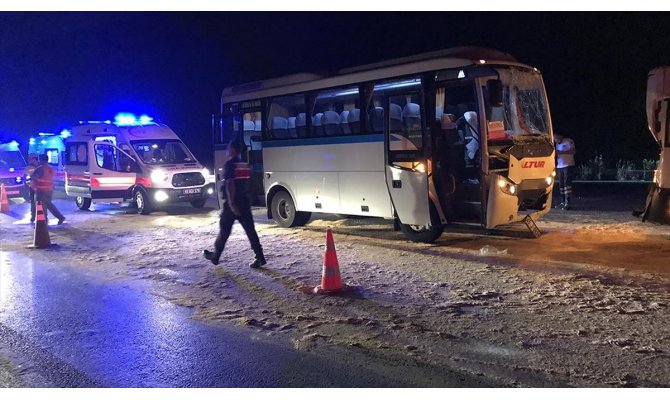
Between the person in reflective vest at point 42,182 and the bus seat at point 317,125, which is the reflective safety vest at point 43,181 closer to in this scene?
the person in reflective vest at point 42,182

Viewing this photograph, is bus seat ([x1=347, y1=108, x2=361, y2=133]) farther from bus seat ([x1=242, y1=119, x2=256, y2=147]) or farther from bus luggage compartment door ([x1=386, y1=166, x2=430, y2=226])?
bus seat ([x1=242, y1=119, x2=256, y2=147])

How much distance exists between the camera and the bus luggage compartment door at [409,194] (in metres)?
9.78

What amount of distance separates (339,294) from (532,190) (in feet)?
14.7

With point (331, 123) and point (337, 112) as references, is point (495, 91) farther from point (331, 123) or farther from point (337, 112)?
point (331, 123)

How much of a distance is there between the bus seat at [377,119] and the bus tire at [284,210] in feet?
9.77

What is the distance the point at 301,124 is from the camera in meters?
12.4

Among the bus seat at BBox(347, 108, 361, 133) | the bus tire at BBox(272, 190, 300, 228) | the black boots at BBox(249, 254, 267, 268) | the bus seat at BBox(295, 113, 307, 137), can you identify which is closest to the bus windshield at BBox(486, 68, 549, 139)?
the bus seat at BBox(347, 108, 361, 133)

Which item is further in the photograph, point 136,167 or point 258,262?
point 136,167

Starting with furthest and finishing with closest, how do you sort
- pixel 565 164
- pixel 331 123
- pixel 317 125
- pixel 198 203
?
1. pixel 198 203
2. pixel 565 164
3. pixel 317 125
4. pixel 331 123

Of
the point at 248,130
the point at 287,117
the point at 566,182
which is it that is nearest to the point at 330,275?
the point at 287,117

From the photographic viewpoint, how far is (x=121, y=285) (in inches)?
313

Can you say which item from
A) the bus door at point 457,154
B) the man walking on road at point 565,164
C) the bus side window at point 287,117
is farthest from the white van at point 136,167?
the man walking on road at point 565,164

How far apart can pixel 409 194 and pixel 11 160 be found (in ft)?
63.4

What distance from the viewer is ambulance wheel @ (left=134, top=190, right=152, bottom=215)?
656 inches
